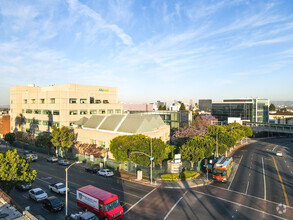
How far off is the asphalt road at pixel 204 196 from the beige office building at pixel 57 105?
1371 inches

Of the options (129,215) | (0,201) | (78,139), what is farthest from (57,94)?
(129,215)

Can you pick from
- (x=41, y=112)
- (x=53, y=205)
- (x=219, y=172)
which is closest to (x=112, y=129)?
(x=219, y=172)

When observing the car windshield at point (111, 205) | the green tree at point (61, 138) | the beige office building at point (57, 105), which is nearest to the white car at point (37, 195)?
the car windshield at point (111, 205)

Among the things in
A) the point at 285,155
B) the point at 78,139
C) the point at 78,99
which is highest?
the point at 78,99

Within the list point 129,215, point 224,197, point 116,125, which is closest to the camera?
point 129,215

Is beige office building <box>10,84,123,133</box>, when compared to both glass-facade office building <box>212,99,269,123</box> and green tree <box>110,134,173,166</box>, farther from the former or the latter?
glass-facade office building <box>212,99,269,123</box>

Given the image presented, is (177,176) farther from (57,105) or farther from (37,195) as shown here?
(57,105)

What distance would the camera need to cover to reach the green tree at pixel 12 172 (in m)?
27.1

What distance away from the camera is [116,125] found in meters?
62.8

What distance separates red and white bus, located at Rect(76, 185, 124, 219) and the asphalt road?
7.06ft

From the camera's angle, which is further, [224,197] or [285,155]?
[285,155]

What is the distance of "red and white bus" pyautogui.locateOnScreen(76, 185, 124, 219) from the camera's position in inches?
943

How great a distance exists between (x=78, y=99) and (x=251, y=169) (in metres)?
66.3

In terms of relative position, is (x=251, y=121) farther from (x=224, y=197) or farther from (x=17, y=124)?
(x=17, y=124)
